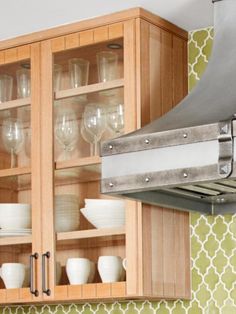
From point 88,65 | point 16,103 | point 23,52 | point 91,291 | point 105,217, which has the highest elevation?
point 23,52

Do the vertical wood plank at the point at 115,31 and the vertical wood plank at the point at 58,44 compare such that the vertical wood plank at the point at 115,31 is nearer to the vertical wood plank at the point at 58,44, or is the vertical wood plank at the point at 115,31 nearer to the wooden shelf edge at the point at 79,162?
the vertical wood plank at the point at 58,44

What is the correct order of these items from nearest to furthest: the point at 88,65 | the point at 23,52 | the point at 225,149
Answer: the point at 225,149 → the point at 88,65 → the point at 23,52

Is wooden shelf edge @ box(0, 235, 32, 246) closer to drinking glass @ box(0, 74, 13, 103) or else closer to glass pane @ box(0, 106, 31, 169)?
glass pane @ box(0, 106, 31, 169)

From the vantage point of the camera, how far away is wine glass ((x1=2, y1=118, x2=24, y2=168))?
135 inches

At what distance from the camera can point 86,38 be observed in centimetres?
332

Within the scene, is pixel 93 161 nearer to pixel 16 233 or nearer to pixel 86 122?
pixel 86 122

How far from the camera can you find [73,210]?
3.28 metres

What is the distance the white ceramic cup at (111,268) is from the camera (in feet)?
Result: 10.3

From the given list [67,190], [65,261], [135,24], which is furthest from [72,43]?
[65,261]

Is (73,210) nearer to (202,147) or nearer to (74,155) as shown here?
(74,155)

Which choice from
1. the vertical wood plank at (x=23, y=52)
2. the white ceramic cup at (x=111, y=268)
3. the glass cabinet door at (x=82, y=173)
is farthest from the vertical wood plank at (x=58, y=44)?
the white ceramic cup at (x=111, y=268)

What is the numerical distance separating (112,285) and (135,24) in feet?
3.06

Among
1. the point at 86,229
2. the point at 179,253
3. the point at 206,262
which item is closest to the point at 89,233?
the point at 86,229

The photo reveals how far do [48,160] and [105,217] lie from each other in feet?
1.12
